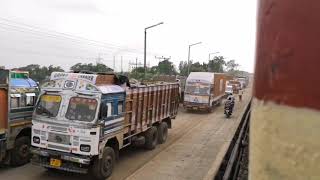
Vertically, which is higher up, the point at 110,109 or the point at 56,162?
the point at 110,109

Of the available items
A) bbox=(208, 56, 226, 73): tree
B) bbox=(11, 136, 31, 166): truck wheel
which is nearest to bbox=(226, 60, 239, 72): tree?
bbox=(208, 56, 226, 73): tree

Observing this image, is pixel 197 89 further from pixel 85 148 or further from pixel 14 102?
pixel 85 148

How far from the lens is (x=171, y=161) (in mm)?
14031

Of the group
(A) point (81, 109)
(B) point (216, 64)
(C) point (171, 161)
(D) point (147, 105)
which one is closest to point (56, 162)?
(A) point (81, 109)

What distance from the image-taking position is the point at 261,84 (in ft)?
2.76

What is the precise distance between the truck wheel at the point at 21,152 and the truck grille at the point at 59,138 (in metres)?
1.57

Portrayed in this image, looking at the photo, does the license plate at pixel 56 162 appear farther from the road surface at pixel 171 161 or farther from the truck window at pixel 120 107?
the truck window at pixel 120 107

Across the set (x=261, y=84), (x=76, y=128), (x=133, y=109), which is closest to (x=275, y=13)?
(x=261, y=84)

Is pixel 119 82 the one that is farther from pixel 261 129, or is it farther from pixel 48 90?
pixel 261 129

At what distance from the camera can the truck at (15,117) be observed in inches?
463

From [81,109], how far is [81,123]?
0.46 metres

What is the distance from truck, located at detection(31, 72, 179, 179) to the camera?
10.8 metres

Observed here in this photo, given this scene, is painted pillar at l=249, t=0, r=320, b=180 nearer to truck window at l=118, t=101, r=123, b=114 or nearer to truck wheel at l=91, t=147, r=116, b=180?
truck wheel at l=91, t=147, r=116, b=180

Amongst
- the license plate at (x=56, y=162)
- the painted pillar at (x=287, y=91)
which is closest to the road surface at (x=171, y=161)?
the license plate at (x=56, y=162)
